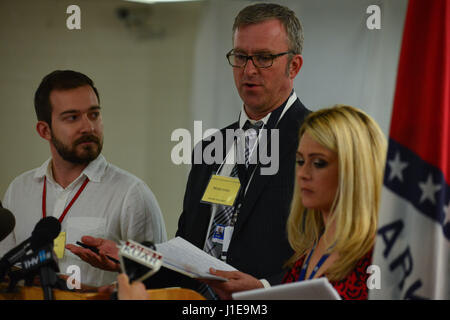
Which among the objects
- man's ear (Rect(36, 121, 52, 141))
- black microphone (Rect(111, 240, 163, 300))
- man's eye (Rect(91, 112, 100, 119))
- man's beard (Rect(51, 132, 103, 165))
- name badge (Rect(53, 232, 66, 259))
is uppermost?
man's eye (Rect(91, 112, 100, 119))

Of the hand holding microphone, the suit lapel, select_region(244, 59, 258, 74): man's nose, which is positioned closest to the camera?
the suit lapel

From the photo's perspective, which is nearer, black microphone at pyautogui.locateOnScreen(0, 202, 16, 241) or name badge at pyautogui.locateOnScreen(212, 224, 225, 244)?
black microphone at pyautogui.locateOnScreen(0, 202, 16, 241)

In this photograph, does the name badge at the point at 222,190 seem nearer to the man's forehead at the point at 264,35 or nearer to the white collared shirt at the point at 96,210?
the white collared shirt at the point at 96,210

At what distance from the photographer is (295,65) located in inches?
102

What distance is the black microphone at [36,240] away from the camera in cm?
180

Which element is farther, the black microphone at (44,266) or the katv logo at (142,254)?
the black microphone at (44,266)

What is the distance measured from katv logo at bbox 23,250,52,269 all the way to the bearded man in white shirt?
1024 mm

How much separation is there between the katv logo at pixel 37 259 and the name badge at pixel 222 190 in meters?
0.94

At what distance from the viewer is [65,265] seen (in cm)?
A: 279

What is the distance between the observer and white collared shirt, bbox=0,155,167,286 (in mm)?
2807

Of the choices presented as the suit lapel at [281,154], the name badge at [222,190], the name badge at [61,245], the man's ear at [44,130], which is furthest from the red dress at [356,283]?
the man's ear at [44,130]

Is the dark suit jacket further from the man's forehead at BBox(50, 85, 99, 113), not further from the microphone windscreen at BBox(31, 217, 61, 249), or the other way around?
the man's forehead at BBox(50, 85, 99, 113)

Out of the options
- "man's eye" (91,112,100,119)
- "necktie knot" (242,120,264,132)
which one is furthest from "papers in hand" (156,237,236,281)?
"man's eye" (91,112,100,119)
